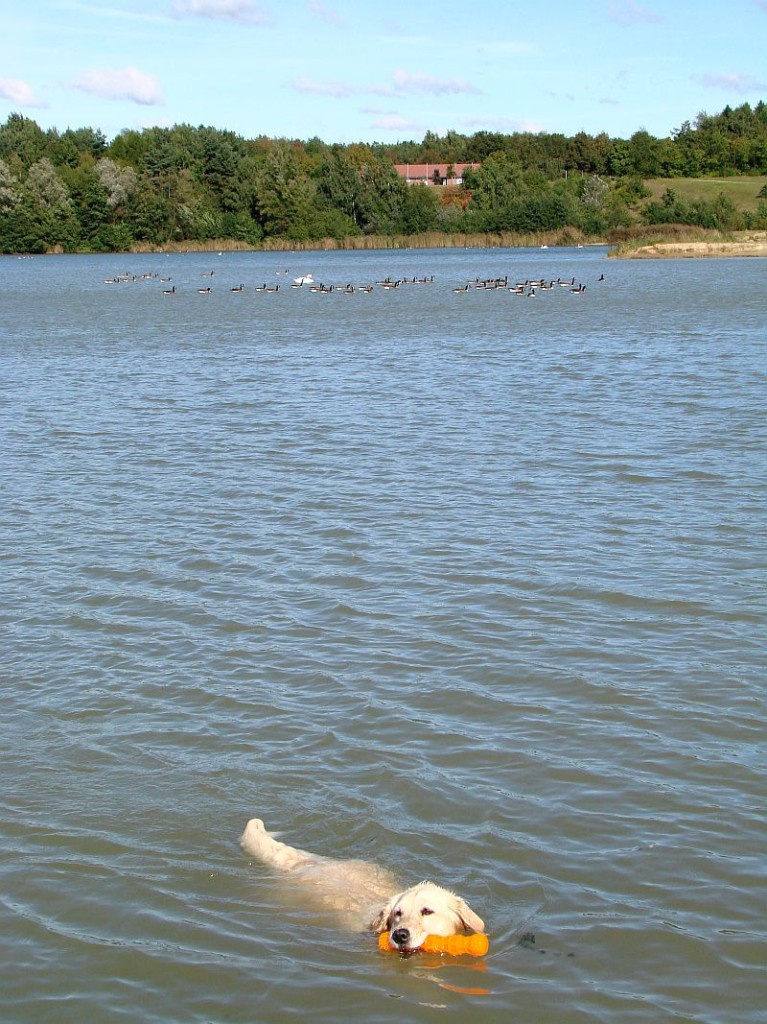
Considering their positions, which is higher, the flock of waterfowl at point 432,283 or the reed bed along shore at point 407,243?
the reed bed along shore at point 407,243

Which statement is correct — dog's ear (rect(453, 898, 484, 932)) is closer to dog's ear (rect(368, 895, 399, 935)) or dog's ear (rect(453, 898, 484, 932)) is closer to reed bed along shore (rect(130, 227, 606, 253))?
dog's ear (rect(368, 895, 399, 935))

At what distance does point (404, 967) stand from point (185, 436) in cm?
1352

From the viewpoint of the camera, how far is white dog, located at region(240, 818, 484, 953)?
515cm

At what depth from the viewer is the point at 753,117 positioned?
512 ft

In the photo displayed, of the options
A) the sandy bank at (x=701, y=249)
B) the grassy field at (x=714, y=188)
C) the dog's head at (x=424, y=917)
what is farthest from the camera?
the grassy field at (x=714, y=188)

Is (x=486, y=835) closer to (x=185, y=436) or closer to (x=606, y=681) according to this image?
(x=606, y=681)

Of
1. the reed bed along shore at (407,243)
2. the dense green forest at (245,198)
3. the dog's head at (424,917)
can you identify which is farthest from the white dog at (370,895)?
the reed bed along shore at (407,243)

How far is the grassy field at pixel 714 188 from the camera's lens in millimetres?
107456

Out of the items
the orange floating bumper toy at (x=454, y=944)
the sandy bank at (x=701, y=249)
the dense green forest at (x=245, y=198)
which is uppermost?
the dense green forest at (x=245, y=198)

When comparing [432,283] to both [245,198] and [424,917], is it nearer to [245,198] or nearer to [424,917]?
[424,917]

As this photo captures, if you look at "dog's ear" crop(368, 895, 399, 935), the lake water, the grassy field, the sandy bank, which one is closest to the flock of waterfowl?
the sandy bank

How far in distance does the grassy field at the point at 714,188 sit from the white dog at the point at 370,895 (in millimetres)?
103078

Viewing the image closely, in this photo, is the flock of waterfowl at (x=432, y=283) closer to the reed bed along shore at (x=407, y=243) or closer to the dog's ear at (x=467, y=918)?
the dog's ear at (x=467, y=918)

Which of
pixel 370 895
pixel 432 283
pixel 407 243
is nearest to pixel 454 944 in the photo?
pixel 370 895
